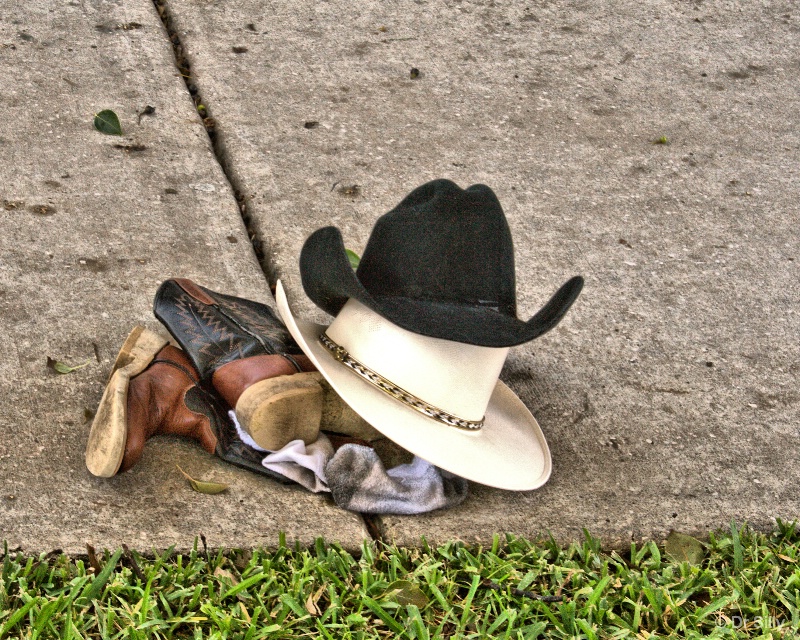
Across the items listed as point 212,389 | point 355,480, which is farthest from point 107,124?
point 355,480

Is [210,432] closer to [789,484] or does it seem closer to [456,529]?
[456,529]

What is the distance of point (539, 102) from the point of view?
3.88 meters

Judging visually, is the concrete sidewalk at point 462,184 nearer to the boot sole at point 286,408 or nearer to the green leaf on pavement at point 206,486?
the green leaf on pavement at point 206,486

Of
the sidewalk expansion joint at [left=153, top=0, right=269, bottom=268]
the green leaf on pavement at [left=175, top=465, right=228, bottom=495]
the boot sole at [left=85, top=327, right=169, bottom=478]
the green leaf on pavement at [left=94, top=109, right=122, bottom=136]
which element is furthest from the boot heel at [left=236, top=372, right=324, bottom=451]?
the green leaf on pavement at [left=94, top=109, right=122, bottom=136]

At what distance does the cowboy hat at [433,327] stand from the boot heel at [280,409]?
71mm

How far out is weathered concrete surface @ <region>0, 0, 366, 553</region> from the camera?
7.04 feet

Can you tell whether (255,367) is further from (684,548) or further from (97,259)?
(684,548)

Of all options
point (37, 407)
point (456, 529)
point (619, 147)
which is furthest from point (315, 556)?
point (619, 147)

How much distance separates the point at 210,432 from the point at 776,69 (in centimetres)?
301

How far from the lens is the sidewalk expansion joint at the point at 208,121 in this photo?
3040 mm

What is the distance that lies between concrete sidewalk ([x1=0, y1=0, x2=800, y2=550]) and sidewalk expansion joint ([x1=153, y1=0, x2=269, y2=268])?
2 centimetres

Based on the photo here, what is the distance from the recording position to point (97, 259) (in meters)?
2.81

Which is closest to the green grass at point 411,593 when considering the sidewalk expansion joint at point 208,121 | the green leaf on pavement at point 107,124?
the sidewalk expansion joint at point 208,121

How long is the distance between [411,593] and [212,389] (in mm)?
637
